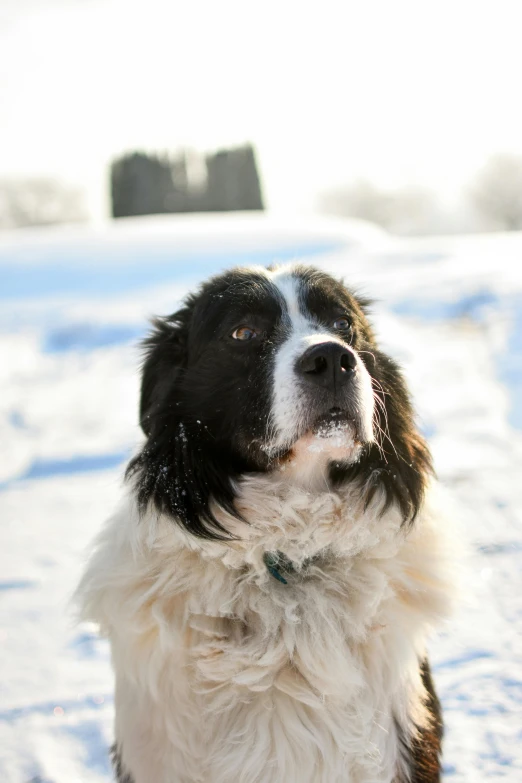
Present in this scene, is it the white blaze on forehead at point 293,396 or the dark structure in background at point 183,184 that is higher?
the dark structure in background at point 183,184

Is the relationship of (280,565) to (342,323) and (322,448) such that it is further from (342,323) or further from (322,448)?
(342,323)

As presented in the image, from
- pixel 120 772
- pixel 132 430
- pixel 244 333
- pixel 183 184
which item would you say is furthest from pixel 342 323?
pixel 183 184

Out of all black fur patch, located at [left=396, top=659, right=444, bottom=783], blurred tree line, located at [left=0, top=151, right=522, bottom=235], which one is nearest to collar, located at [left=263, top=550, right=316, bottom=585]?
black fur patch, located at [left=396, top=659, right=444, bottom=783]

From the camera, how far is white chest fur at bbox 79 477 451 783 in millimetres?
2361

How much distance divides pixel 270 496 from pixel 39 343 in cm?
876

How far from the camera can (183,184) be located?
2761 cm

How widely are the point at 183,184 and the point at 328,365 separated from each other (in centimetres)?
2649

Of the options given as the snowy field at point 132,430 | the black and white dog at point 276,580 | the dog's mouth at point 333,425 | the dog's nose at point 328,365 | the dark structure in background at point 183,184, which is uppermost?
the dark structure in background at point 183,184

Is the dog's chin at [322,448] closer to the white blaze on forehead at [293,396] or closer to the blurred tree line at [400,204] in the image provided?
the white blaze on forehead at [293,396]

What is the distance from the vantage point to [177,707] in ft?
7.91

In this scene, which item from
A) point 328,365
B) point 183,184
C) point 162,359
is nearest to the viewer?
point 328,365

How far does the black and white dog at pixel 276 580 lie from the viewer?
238 centimetres

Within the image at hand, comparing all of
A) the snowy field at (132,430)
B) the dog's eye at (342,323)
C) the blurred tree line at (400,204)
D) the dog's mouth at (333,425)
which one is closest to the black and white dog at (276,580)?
the dog's mouth at (333,425)

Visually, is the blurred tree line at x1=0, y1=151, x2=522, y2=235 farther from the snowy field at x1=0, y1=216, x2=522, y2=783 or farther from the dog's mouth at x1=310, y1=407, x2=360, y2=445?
the dog's mouth at x1=310, y1=407, x2=360, y2=445
